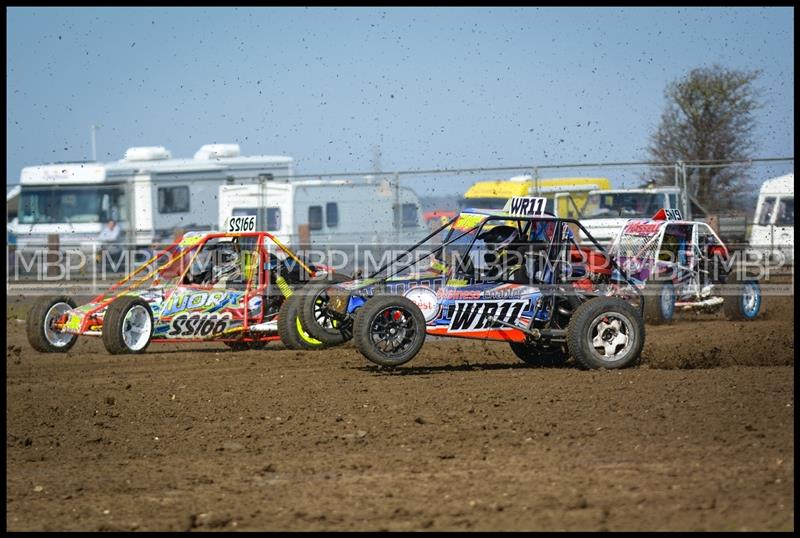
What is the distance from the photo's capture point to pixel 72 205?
78.8 ft

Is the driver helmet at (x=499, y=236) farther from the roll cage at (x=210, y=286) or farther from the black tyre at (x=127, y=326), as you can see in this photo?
the black tyre at (x=127, y=326)

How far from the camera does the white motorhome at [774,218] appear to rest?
1939 cm

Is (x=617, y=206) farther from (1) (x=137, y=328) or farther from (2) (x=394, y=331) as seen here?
(2) (x=394, y=331)

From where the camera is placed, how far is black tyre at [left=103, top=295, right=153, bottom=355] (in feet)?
36.1

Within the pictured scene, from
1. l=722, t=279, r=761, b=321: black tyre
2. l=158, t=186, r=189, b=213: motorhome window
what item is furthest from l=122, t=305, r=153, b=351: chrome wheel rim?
l=158, t=186, r=189, b=213: motorhome window

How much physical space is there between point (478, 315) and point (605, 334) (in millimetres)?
1141

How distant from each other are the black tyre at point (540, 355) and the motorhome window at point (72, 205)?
602 inches

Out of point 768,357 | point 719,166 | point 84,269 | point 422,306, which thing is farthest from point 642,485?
point 84,269

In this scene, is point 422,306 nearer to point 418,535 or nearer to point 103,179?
point 418,535

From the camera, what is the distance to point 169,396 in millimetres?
8359

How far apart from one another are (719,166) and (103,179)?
44.7ft

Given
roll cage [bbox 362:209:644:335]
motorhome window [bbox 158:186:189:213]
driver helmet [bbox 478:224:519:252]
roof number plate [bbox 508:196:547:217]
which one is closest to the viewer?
roll cage [bbox 362:209:644:335]

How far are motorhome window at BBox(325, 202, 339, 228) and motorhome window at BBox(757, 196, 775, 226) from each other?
337 inches

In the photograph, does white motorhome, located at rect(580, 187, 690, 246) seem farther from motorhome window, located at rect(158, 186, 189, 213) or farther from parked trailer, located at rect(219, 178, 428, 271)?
motorhome window, located at rect(158, 186, 189, 213)
